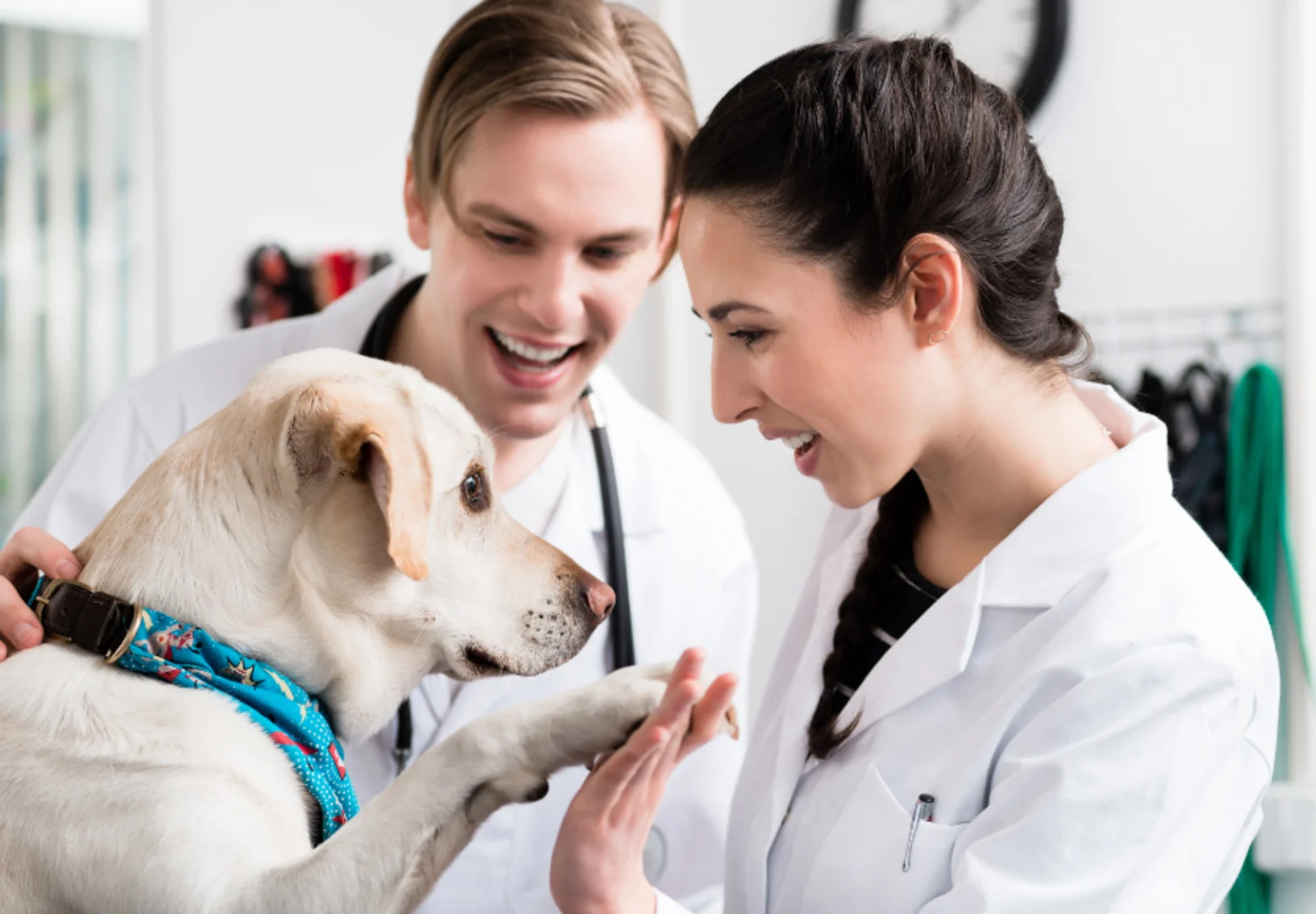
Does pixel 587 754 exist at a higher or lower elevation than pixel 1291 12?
lower

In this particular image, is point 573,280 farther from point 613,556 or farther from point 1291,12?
point 1291,12

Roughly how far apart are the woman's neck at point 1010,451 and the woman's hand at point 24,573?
86 centimetres

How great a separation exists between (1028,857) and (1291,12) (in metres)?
1.73

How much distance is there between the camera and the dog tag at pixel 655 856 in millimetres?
Answer: 1659

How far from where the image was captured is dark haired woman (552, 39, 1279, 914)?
1.02 m

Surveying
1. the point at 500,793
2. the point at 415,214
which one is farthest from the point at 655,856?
the point at 415,214

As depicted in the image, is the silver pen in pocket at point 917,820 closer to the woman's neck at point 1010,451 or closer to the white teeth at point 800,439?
the woman's neck at point 1010,451

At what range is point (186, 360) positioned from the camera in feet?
5.57

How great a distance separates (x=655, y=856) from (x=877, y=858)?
571mm

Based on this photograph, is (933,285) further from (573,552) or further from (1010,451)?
(573,552)

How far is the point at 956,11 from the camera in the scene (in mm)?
2680

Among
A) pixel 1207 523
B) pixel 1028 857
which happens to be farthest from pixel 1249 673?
pixel 1207 523

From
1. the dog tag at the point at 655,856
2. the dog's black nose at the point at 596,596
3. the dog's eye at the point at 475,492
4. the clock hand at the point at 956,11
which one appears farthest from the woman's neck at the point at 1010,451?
the clock hand at the point at 956,11

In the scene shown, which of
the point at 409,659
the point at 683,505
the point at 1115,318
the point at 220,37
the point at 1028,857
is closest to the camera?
the point at 1028,857
